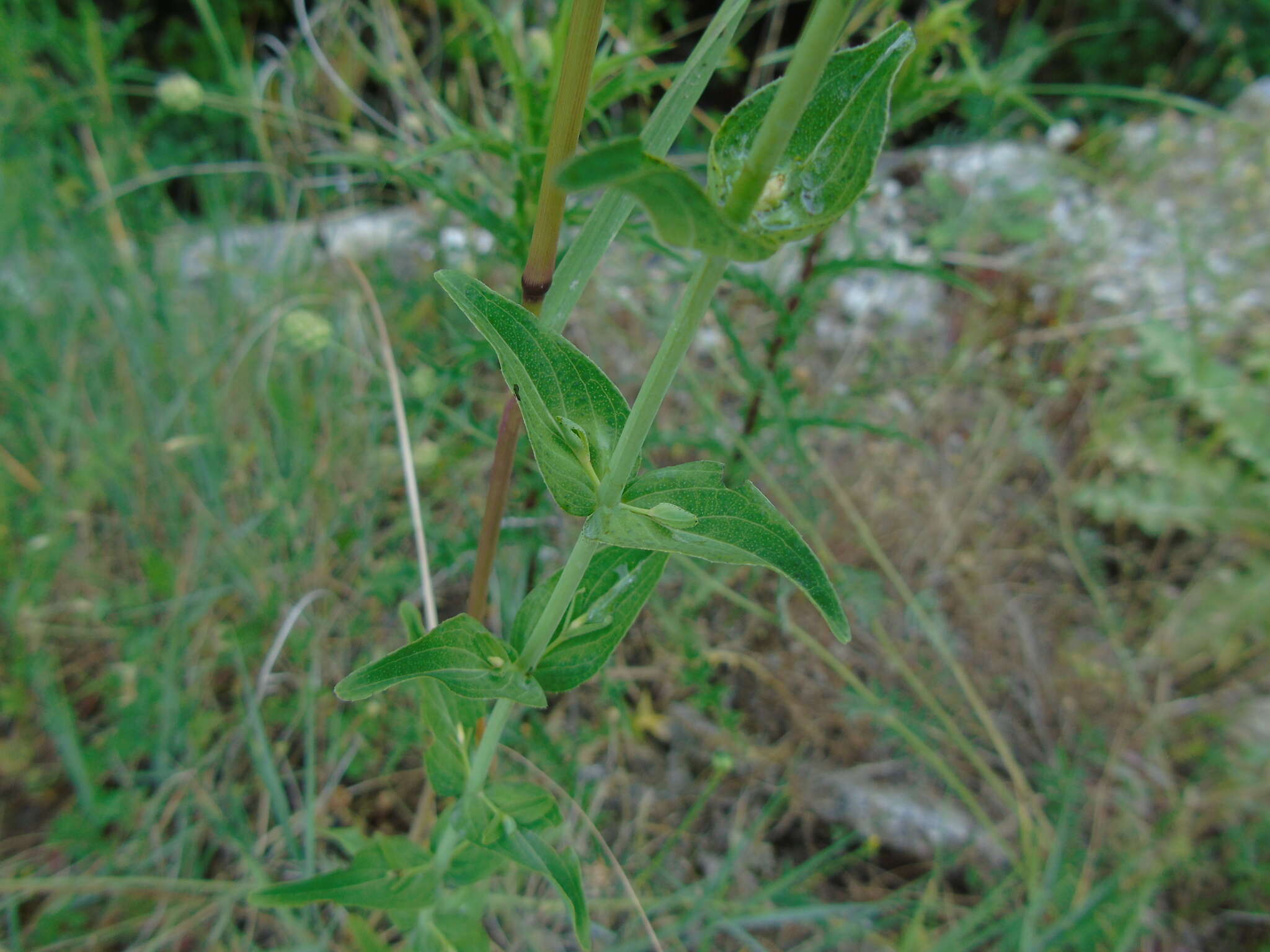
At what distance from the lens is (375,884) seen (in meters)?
0.72

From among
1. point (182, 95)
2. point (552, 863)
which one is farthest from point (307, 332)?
point (552, 863)

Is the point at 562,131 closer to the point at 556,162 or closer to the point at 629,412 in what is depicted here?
the point at 556,162

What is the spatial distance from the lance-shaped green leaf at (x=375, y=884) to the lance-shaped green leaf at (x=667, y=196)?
63 centimetres

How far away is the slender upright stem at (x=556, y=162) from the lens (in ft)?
1.77

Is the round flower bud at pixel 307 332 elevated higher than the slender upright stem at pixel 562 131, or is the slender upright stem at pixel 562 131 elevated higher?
the slender upright stem at pixel 562 131

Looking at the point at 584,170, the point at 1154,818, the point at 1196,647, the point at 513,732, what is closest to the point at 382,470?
the point at 513,732

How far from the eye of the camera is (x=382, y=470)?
1538 mm

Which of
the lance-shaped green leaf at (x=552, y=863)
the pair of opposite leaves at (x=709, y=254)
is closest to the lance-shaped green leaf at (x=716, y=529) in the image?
the pair of opposite leaves at (x=709, y=254)

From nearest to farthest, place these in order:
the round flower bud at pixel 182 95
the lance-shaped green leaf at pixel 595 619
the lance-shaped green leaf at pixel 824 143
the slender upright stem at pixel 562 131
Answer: the lance-shaped green leaf at pixel 824 143 < the slender upright stem at pixel 562 131 < the lance-shaped green leaf at pixel 595 619 < the round flower bud at pixel 182 95

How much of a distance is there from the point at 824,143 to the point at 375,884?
0.74 m

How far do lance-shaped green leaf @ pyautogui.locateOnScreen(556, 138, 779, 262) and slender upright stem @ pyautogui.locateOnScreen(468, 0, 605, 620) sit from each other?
159 mm

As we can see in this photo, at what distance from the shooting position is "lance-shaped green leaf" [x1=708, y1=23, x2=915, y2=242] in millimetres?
423

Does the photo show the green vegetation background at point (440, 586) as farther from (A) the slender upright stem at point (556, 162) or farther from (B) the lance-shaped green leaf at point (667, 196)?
(B) the lance-shaped green leaf at point (667, 196)

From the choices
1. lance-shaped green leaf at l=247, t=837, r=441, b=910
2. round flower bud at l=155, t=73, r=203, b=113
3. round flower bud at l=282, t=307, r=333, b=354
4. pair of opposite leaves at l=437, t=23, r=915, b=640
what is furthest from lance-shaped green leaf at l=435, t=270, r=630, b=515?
round flower bud at l=155, t=73, r=203, b=113
